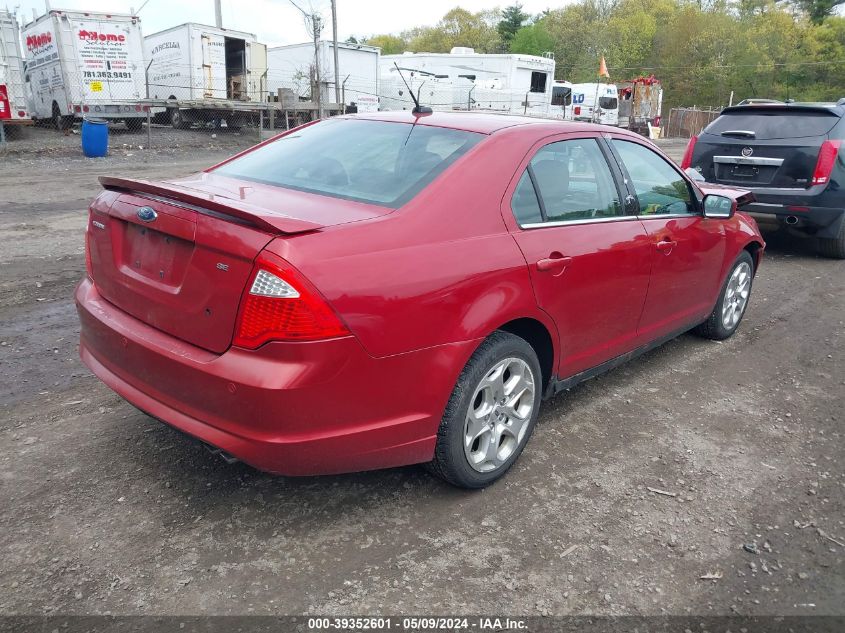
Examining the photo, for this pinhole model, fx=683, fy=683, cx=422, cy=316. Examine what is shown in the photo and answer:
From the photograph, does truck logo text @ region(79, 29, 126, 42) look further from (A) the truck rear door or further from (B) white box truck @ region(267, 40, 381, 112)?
(B) white box truck @ region(267, 40, 381, 112)

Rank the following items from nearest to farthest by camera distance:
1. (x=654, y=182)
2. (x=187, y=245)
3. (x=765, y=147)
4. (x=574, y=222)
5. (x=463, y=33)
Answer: (x=187, y=245)
(x=574, y=222)
(x=654, y=182)
(x=765, y=147)
(x=463, y=33)

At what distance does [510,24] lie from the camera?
3287 inches

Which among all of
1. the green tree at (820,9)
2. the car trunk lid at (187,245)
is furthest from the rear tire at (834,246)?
the green tree at (820,9)

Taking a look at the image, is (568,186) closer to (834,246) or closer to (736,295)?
(736,295)

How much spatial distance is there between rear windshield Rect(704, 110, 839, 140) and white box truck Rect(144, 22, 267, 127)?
1675 cm

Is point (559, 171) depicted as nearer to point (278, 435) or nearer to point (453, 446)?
point (453, 446)

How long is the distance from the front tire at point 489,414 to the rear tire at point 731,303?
2438 mm

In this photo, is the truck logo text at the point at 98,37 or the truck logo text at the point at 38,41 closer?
the truck logo text at the point at 98,37

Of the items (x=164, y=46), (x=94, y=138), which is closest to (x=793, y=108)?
(x=94, y=138)

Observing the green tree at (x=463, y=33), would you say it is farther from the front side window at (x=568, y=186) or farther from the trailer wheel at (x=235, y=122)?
the front side window at (x=568, y=186)

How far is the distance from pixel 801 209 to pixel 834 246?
2.91 ft

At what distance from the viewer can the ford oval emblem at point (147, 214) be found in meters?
2.70

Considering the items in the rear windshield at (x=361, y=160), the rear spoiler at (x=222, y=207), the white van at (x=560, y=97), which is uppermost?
the white van at (x=560, y=97)

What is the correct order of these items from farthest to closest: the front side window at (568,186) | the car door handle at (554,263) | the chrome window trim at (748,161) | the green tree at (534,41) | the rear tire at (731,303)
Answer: the green tree at (534,41) → the chrome window trim at (748,161) → the rear tire at (731,303) → the front side window at (568,186) → the car door handle at (554,263)
